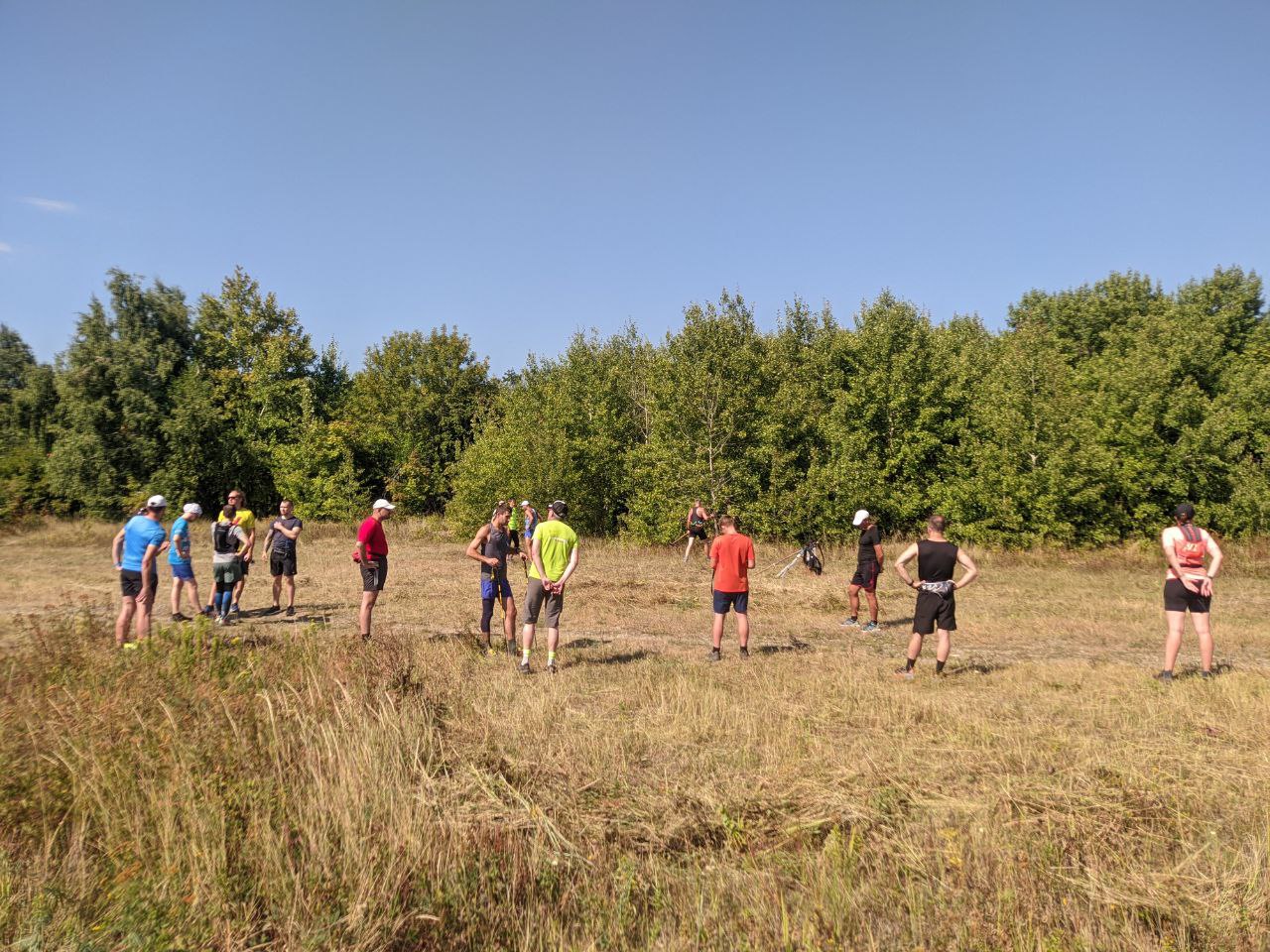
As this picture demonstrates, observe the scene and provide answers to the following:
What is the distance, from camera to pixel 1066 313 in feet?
131

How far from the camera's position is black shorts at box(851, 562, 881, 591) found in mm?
11984

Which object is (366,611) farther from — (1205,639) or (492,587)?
(1205,639)

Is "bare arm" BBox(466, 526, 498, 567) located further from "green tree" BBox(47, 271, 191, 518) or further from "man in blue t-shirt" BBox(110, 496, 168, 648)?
"green tree" BBox(47, 271, 191, 518)

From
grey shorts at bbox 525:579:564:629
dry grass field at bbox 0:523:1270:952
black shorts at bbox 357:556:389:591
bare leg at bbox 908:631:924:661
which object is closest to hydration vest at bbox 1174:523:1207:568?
dry grass field at bbox 0:523:1270:952

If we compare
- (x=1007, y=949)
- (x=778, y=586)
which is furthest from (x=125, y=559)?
(x=778, y=586)

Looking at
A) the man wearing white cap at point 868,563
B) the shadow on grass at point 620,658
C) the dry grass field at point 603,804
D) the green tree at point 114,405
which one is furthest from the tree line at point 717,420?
the dry grass field at point 603,804

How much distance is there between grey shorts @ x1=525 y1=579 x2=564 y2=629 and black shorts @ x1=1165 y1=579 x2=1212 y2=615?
22.1 feet

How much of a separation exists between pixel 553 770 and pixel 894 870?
225 cm

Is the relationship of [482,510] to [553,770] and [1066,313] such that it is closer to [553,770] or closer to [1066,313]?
[553,770]

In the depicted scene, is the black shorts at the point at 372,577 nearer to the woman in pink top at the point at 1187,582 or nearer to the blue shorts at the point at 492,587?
the blue shorts at the point at 492,587

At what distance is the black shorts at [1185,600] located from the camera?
824 centimetres

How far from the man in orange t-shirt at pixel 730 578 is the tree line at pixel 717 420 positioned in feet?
57.1

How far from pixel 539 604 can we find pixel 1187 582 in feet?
23.5

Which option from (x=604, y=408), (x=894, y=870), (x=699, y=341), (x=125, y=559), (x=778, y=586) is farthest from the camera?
(x=604, y=408)
